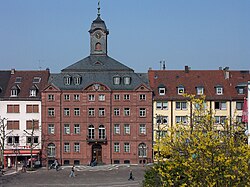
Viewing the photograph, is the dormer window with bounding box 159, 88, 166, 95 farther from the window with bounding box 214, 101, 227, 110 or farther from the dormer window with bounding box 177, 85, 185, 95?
the window with bounding box 214, 101, 227, 110

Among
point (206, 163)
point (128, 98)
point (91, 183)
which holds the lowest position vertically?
point (91, 183)

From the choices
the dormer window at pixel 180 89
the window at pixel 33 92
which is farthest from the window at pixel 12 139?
the dormer window at pixel 180 89

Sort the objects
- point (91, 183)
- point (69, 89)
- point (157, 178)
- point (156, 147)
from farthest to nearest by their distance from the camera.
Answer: point (69, 89) → point (91, 183) → point (157, 178) → point (156, 147)

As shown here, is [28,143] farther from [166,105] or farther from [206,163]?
[206,163]

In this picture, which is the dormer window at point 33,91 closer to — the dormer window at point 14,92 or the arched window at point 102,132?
the dormer window at point 14,92

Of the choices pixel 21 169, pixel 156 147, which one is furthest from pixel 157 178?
pixel 21 169

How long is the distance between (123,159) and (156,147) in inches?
2194

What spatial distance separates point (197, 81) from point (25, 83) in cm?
2500

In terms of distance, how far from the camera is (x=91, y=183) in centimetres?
5925

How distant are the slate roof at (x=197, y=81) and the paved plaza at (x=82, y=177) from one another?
40.8 feet

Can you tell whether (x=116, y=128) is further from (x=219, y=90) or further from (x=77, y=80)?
(x=219, y=90)

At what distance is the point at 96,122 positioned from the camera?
8156cm

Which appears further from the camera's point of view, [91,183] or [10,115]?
[10,115]

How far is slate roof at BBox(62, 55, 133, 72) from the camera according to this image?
274ft
